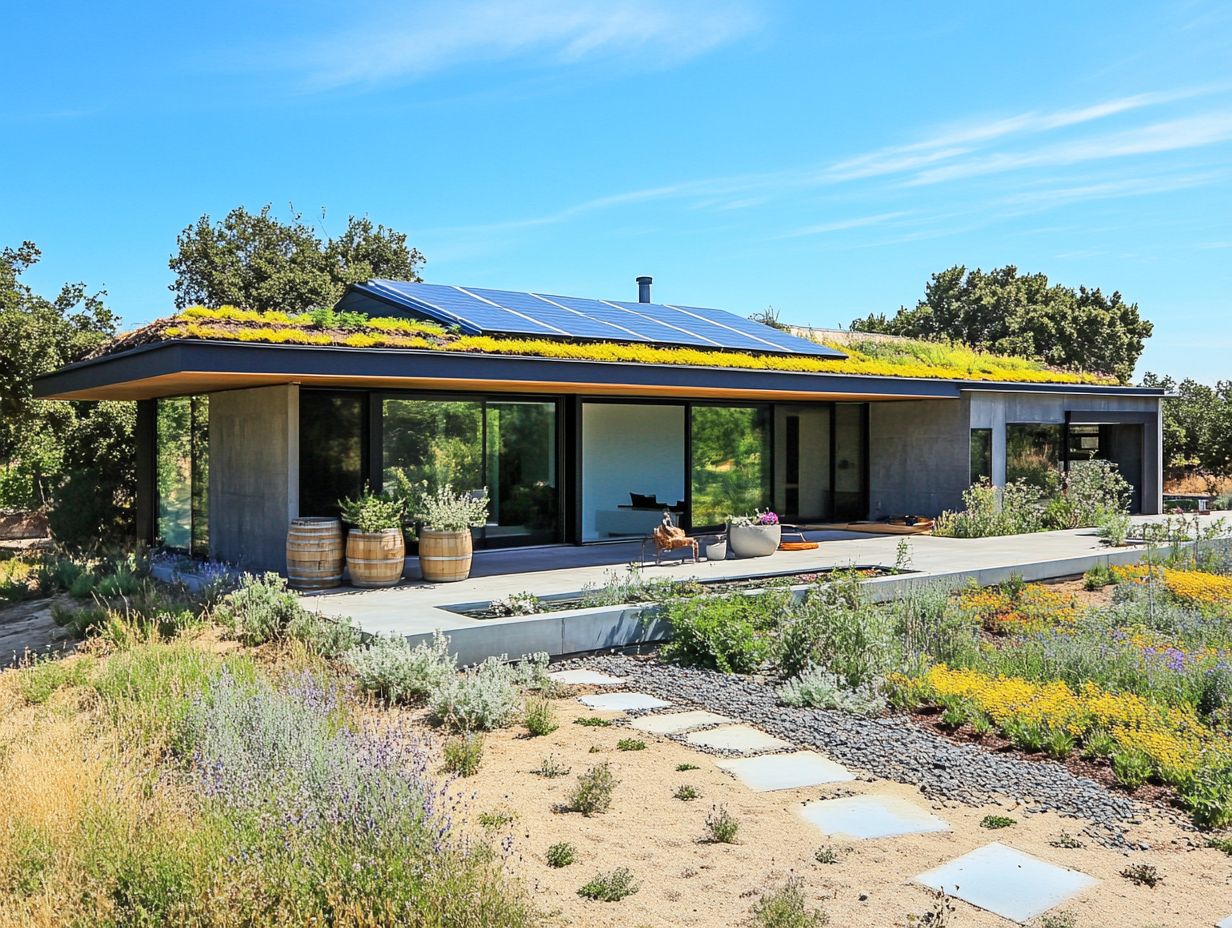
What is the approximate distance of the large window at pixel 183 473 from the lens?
1312 cm

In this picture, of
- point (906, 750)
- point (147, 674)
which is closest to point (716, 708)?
point (906, 750)

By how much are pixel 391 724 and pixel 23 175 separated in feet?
82.9

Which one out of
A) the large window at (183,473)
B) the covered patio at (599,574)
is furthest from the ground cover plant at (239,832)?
the large window at (183,473)

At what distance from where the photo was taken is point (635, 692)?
22.5ft

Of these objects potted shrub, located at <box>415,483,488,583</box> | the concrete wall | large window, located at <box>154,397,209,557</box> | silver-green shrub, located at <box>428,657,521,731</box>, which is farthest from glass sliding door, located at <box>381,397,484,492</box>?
the concrete wall

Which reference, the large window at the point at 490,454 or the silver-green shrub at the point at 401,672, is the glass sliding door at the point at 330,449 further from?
the silver-green shrub at the point at 401,672

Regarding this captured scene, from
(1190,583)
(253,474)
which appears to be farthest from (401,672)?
(1190,583)

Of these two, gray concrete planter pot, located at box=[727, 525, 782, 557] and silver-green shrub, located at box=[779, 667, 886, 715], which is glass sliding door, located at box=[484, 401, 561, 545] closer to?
gray concrete planter pot, located at box=[727, 525, 782, 557]

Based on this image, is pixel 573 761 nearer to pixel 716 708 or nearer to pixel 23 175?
pixel 716 708

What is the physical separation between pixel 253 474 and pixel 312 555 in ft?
7.31

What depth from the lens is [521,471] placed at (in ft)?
44.3

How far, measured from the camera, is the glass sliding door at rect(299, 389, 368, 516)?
1117 centimetres

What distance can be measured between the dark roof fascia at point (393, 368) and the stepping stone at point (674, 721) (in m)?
5.11

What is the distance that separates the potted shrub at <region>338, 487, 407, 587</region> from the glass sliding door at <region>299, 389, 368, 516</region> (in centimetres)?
120
